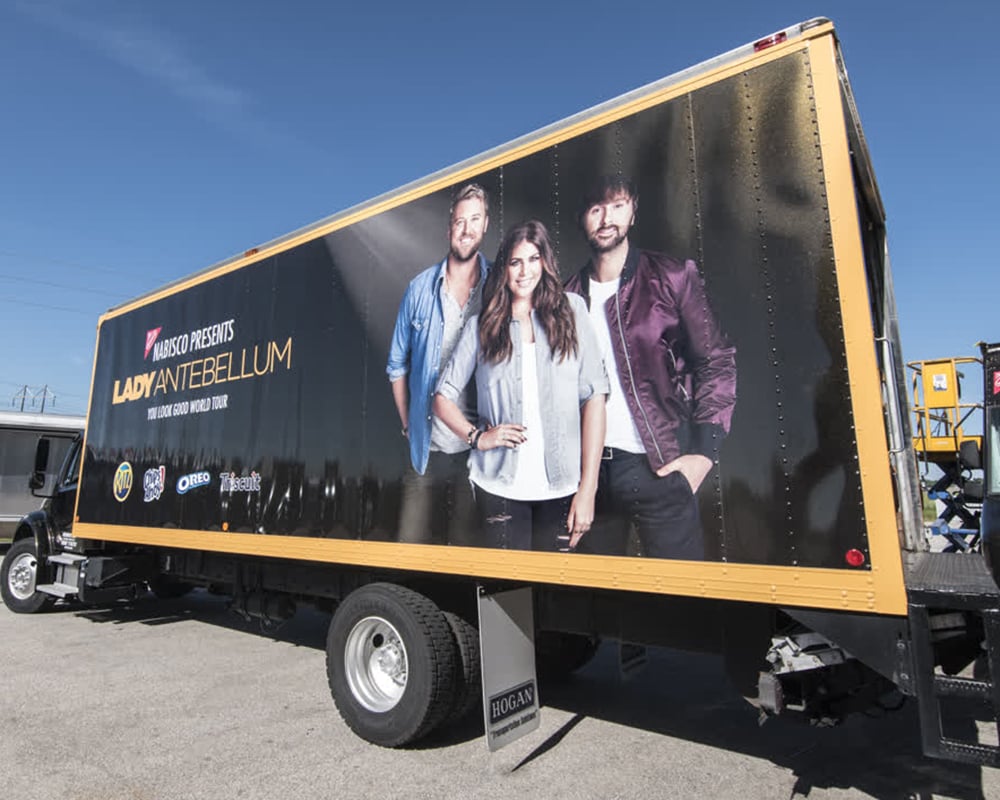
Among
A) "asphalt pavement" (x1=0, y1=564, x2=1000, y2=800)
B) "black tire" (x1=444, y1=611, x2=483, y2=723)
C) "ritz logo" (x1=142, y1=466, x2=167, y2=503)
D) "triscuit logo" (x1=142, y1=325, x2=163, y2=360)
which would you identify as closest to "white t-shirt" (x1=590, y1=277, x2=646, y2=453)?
"black tire" (x1=444, y1=611, x2=483, y2=723)

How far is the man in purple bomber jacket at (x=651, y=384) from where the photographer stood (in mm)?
3340

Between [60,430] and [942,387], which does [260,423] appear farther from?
[60,430]

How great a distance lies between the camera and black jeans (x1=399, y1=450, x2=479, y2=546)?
14.1 ft

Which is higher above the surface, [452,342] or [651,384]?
[452,342]

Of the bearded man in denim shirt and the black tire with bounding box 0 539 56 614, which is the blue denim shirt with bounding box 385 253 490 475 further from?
the black tire with bounding box 0 539 56 614

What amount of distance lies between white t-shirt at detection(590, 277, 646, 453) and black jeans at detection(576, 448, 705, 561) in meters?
0.06

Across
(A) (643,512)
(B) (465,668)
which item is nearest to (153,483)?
(B) (465,668)

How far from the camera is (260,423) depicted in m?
5.90

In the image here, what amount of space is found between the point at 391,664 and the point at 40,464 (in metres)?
6.62

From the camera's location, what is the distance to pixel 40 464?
881 cm

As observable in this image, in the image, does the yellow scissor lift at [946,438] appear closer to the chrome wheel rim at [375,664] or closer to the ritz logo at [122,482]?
the chrome wheel rim at [375,664]

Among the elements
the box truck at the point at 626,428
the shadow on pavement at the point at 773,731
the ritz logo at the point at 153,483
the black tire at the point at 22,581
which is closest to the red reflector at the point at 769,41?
the box truck at the point at 626,428

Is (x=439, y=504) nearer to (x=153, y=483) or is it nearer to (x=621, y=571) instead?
(x=621, y=571)

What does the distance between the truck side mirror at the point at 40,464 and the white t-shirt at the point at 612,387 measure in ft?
26.8
